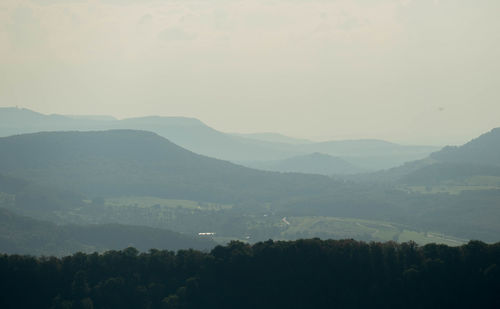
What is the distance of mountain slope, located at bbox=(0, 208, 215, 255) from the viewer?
13125cm

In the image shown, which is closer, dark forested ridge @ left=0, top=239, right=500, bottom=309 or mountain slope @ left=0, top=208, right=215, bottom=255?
dark forested ridge @ left=0, top=239, right=500, bottom=309

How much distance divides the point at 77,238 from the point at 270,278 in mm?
80002

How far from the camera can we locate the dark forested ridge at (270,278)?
6519cm

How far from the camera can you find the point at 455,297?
6412 centimetres

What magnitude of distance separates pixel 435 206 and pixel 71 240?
107 metres

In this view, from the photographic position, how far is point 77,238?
460 ft

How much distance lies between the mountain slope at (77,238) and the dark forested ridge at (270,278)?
59.3 metres

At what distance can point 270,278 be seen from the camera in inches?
2731

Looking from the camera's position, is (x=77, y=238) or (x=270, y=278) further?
(x=77, y=238)

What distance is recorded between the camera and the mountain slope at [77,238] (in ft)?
431

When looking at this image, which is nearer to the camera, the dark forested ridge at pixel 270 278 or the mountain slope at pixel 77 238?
the dark forested ridge at pixel 270 278

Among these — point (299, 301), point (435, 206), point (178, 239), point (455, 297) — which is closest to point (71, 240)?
point (178, 239)

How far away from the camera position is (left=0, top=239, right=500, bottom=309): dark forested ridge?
6519cm

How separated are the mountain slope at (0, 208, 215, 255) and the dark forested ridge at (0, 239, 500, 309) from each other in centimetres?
5931
